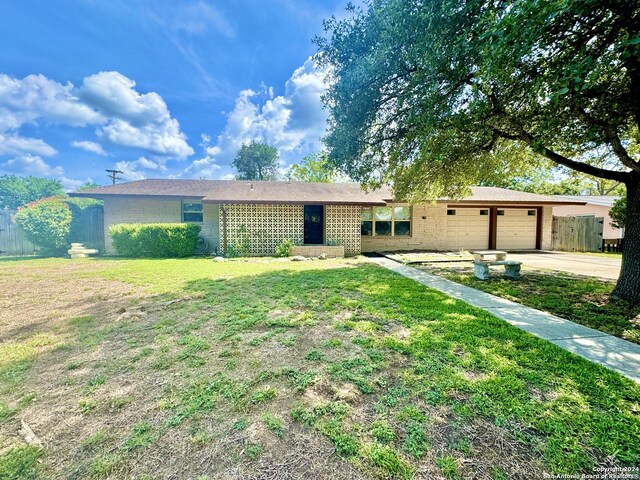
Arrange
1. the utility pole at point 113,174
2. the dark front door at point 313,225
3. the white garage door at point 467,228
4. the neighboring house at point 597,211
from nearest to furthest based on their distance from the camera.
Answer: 1. the white garage door at point 467,228
2. the dark front door at point 313,225
3. the neighboring house at point 597,211
4. the utility pole at point 113,174

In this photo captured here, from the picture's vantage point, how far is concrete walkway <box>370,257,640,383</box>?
308 centimetres

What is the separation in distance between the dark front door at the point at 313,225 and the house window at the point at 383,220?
2483mm

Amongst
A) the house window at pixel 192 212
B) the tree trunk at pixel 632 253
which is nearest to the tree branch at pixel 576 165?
the tree trunk at pixel 632 253

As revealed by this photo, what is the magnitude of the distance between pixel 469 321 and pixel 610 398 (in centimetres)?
196

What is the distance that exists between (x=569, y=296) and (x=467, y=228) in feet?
32.0

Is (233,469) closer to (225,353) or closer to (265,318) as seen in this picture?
(225,353)

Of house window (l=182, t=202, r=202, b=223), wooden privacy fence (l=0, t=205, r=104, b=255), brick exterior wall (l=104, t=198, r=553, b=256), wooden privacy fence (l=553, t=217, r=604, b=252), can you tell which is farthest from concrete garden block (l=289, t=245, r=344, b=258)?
wooden privacy fence (l=553, t=217, r=604, b=252)

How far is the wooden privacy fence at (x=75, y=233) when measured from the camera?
42.4ft

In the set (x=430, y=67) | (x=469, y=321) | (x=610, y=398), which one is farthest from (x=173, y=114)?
(x=610, y=398)

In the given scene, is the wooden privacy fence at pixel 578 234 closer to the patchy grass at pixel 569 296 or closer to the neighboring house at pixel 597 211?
the neighboring house at pixel 597 211

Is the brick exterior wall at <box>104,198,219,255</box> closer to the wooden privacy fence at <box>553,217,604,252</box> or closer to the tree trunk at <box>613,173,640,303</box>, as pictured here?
the tree trunk at <box>613,173,640,303</box>

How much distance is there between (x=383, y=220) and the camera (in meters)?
14.4

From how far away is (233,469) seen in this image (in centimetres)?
173

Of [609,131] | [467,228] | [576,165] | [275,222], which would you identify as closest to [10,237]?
[275,222]
